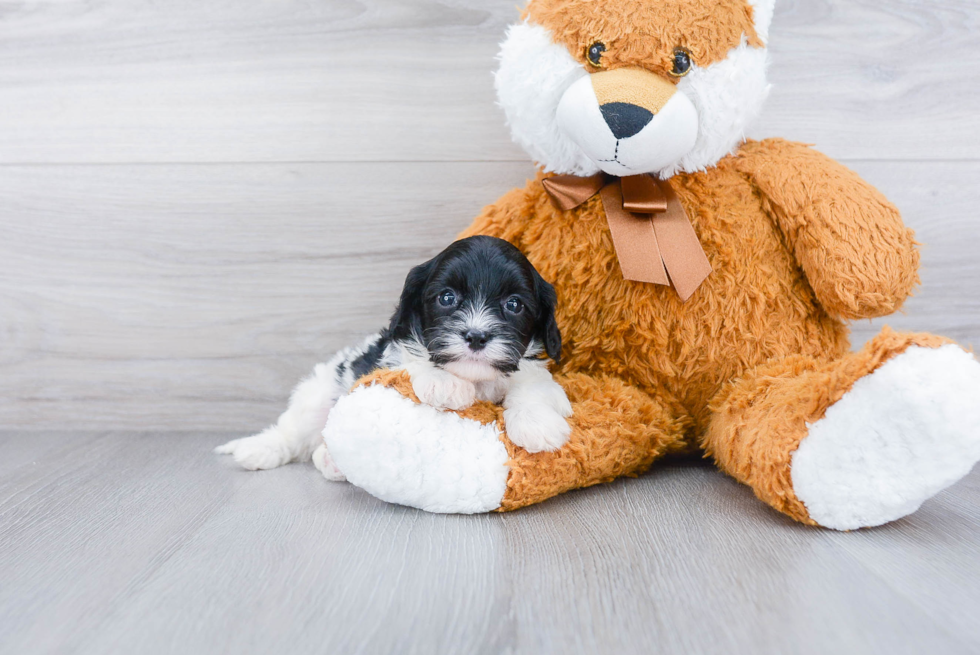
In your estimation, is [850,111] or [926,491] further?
[850,111]

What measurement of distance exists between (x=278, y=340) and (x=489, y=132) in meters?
0.73

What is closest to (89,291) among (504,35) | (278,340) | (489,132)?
(278,340)

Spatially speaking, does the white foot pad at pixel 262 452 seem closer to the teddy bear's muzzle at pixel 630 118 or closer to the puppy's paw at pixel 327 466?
the puppy's paw at pixel 327 466

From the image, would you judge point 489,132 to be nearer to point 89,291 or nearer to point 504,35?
point 504,35

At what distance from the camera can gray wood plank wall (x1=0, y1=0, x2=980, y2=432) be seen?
1615 millimetres

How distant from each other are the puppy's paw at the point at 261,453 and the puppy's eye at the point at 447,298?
63cm

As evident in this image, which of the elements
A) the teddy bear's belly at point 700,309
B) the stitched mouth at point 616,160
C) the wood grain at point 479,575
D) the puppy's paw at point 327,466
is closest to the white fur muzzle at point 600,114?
the stitched mouth at point 616,160

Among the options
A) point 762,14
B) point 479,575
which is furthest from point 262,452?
point 762,14

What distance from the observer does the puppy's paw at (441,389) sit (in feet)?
3.60

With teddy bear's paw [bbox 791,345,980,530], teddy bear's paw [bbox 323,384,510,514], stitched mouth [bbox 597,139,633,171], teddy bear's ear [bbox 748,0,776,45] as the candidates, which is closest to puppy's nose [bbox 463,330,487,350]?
teddy bear's paw [bbox 323,384,510,514]

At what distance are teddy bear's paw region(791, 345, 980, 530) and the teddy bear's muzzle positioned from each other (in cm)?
48

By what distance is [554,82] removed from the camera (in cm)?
121

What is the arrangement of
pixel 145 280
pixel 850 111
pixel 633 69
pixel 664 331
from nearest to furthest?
pixel 633 69 < pixel 664 331 < pixel 850 111 < pixel 145 280

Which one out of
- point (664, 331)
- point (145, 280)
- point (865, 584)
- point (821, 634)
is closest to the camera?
point (821, 634)
